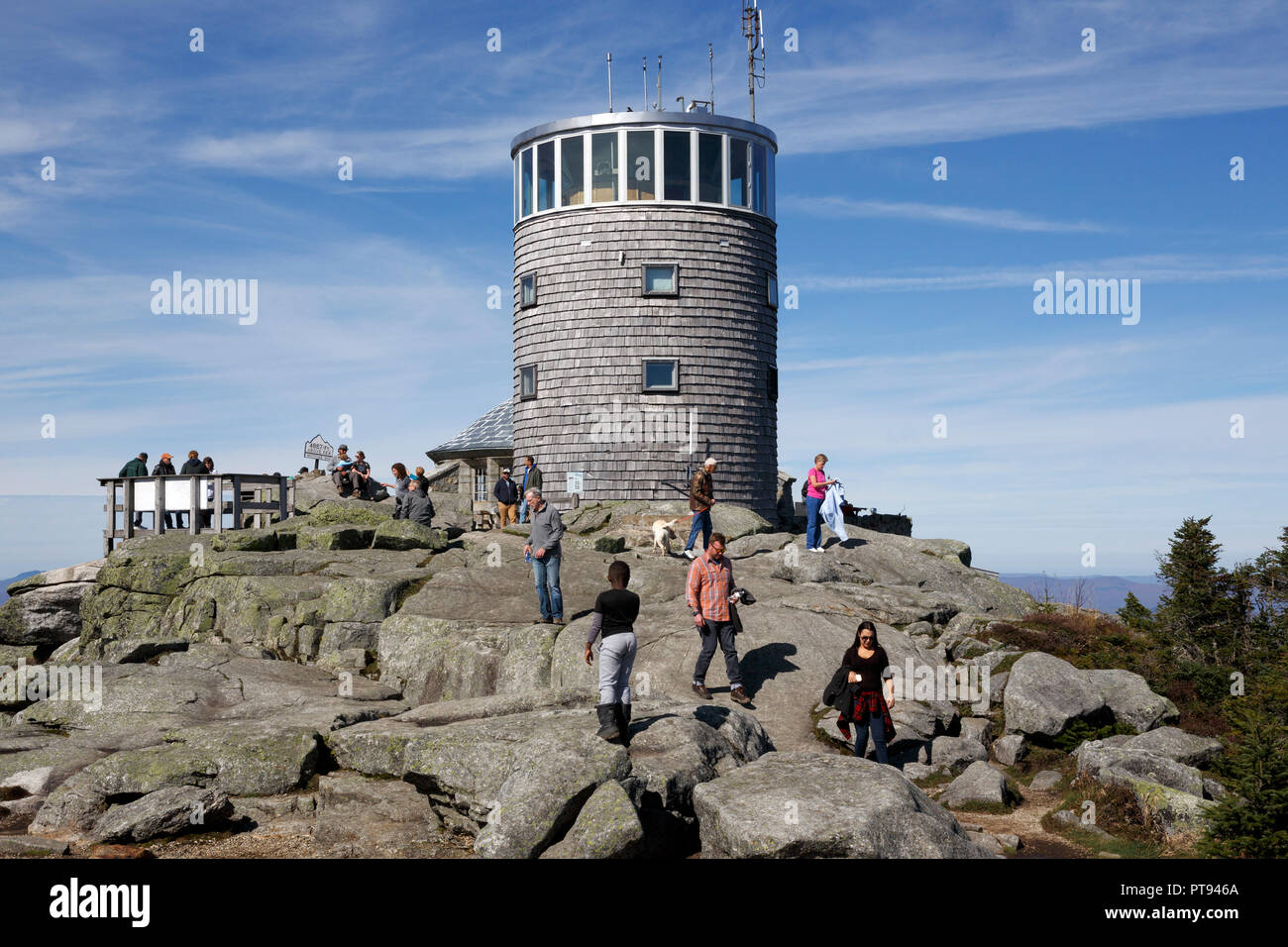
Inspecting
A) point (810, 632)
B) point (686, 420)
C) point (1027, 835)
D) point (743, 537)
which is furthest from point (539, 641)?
point (686, 420)

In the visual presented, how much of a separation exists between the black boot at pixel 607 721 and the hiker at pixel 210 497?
1752 cm

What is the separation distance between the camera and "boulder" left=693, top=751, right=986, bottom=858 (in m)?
9.75

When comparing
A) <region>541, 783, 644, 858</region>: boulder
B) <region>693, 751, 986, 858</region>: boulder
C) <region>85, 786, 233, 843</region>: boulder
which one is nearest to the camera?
<region>693, 751, 986, 858</region>: boulder

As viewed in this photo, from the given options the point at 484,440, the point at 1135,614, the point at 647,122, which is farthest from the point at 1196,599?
the point at 484,440

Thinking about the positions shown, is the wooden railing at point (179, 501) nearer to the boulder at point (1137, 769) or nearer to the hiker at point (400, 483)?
the hiker at point (400, 483)

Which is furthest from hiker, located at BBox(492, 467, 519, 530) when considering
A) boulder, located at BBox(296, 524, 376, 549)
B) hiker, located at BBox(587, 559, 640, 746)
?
hiker, located at BBox(587, 559, 640, 746)

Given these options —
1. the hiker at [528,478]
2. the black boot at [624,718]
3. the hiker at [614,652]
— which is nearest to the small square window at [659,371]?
the hiker at [528,478]

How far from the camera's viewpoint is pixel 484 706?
13.9 m

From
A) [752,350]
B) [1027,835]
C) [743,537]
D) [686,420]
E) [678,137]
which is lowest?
[1027,835]

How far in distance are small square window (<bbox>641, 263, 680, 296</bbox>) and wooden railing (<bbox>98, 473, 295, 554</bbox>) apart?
35.6 ft

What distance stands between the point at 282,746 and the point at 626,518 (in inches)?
649

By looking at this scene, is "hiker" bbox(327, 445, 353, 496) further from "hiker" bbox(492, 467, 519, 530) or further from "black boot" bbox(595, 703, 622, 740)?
"black boot" bbox(595, 703, 622, 740)
